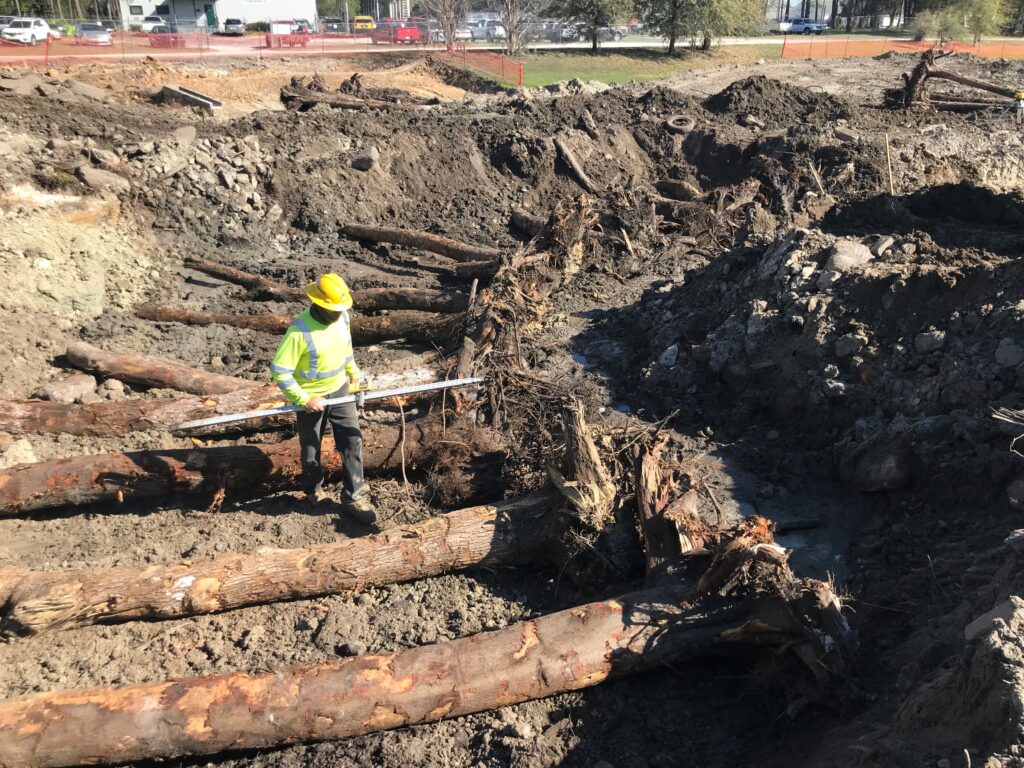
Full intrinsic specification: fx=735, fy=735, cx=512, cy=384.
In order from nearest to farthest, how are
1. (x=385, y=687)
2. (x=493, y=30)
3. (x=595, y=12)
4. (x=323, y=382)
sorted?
1. (x=385, y=687)
2. (x=323, y=382)
3. (x=595, y=12)
4. (x=493, y=30)

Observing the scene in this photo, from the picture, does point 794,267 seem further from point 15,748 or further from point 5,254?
point 5,254

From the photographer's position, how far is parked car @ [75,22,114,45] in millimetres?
32094

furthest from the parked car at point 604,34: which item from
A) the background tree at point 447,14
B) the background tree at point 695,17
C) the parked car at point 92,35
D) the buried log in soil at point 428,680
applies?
the buried log in soil at point 428,680

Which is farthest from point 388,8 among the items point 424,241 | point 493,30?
point 424,241

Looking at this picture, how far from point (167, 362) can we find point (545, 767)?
5.78m

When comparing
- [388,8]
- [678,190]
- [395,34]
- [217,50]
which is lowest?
[678,190]

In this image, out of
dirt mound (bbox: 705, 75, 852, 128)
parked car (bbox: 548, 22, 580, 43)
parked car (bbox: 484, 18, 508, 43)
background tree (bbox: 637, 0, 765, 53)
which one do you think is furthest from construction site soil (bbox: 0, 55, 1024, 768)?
parked car (bbox: 484, 18, 508, 43)

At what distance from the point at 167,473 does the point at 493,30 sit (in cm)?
4633

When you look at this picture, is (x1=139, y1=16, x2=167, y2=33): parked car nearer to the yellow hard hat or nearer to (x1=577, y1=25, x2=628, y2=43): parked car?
(x1=577, y1=25, x2=628, y2=43): parked car

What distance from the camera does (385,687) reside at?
400 centimetres

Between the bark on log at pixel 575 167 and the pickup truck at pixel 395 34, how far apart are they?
2842 cm

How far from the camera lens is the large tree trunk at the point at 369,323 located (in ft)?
29.4

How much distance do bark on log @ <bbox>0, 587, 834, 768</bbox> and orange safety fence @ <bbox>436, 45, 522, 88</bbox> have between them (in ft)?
85.5

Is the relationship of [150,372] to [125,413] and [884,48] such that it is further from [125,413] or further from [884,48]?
[884,48]
